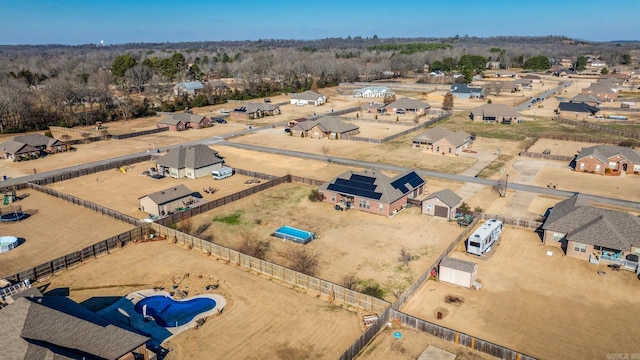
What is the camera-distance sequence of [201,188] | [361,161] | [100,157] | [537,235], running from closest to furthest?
[537,235] → [201,188] → [361,161] → [100,157]

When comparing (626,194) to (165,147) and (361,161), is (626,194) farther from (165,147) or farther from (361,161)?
(165,147)

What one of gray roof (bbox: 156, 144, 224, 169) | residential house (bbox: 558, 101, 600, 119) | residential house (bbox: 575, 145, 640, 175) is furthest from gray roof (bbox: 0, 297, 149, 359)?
residential house (bbox: 558, 101, 600, 119)

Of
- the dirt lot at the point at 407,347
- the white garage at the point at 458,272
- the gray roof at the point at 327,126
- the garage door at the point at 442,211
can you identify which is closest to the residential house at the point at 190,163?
the gray roof at the point at 327,126

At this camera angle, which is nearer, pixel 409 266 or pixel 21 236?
pixel 409 266

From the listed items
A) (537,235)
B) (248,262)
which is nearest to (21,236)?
(248,262)

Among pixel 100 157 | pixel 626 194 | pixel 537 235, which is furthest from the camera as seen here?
pixel 100 157

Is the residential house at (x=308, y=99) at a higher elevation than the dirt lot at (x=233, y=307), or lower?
higher

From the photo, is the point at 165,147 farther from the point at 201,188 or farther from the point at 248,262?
the point at 248,262

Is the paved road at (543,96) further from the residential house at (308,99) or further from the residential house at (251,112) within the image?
the residential house at (251,112)
